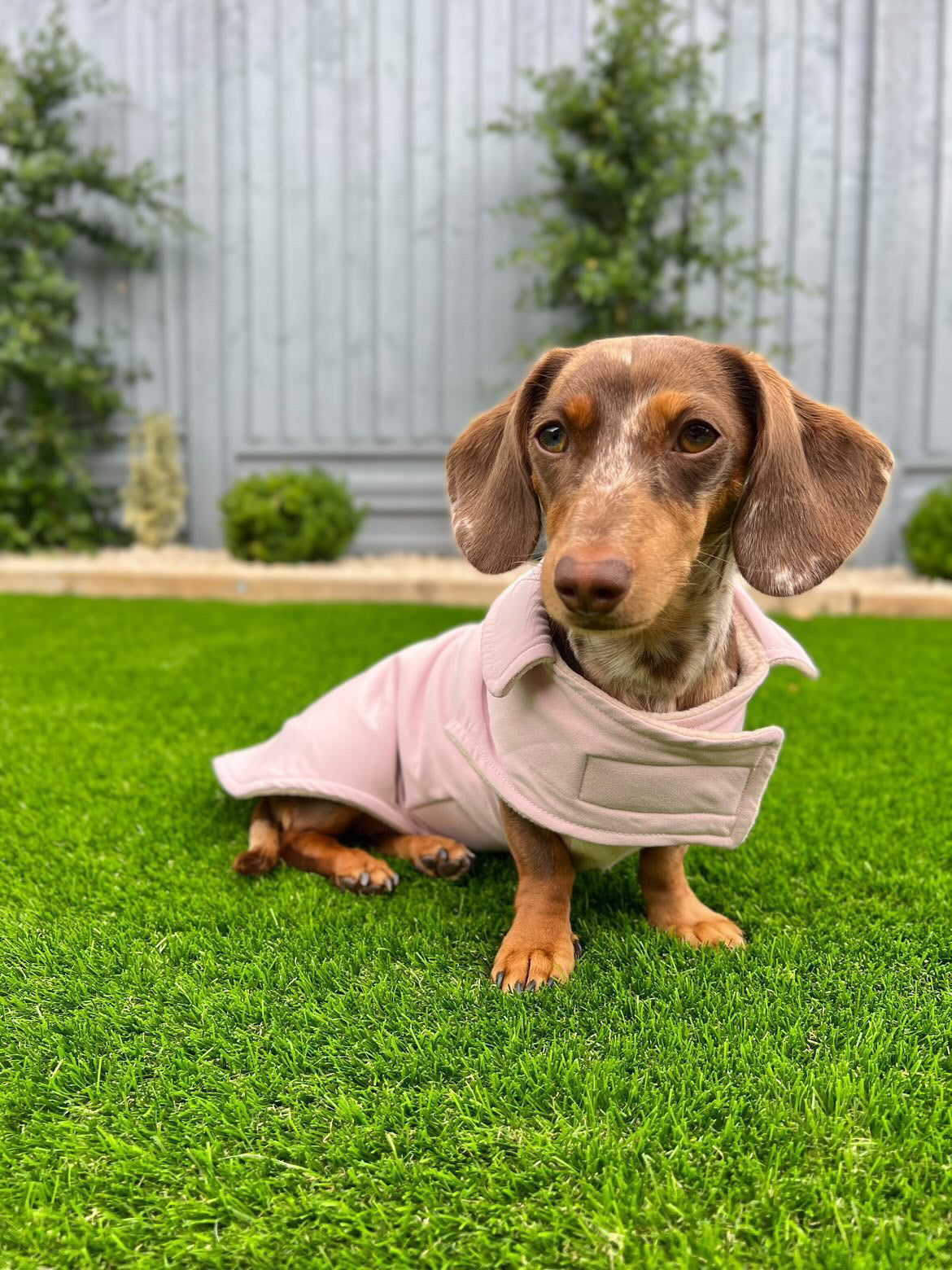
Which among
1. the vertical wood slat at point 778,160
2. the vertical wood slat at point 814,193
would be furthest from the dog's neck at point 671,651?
the vertical wood slat at point 814,193

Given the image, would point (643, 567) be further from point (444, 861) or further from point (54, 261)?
point (54, 261)

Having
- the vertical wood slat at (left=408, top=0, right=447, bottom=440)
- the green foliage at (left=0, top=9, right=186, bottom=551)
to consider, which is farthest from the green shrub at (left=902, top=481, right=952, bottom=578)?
the green foliage at (left=0, top=9, right=186, bottom=551)

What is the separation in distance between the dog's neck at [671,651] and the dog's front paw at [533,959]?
1.44 feet

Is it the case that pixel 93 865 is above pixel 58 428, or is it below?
below

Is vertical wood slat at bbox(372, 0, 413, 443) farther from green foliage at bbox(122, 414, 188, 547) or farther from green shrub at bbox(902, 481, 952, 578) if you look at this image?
green shrub at bbox(902, 481, 952, 578)

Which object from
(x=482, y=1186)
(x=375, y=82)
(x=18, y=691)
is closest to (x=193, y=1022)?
(x=482, y=1186)

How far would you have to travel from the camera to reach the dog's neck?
1.70 metres

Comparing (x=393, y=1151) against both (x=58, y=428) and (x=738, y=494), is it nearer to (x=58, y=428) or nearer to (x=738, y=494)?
(x=738, y=494)

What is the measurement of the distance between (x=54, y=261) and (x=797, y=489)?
8031 millimetres

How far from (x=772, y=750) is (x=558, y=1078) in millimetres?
708

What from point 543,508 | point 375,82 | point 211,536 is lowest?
point 211,536

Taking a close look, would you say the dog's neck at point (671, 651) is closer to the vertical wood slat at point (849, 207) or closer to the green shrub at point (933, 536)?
the green shrub at point (933, 536)

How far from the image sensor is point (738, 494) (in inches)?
65.2

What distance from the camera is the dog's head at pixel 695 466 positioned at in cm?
149
